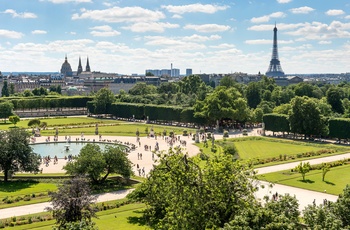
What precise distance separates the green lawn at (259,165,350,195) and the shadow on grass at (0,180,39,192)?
20968 mm

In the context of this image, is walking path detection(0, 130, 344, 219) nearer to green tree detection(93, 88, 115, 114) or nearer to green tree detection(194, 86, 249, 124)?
green tree detection(194, 86, 249, 124)

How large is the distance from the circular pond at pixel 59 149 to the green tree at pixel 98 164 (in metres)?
18.3

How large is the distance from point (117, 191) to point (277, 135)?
143ft

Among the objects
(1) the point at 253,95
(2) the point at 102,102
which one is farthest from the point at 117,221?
(1) the point at 253,95

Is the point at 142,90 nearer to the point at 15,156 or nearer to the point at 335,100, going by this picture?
the point at 335,100

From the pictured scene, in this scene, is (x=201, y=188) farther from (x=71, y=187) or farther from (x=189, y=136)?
(x=189, y=136)

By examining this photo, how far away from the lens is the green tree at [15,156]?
4178cm

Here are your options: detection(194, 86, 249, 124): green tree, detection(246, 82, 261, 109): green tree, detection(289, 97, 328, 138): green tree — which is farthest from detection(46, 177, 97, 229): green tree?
detection(246, 82, 261, 109): green tree

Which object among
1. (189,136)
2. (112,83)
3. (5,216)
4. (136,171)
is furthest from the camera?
(112,83)

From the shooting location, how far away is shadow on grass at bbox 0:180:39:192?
39.8 m

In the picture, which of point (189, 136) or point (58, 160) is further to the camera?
point (189, 136)

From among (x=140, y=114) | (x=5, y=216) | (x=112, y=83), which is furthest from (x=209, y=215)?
(x=112, y=83)

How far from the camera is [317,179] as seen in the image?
42.5 m

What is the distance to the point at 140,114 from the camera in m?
102
